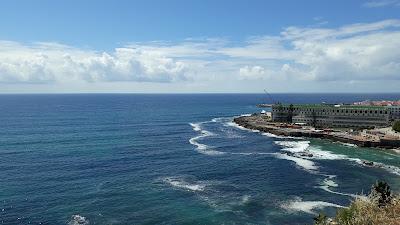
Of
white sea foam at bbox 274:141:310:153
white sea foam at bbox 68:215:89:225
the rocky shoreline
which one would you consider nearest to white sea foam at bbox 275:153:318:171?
white sea foam at bbox 274:141:310:153

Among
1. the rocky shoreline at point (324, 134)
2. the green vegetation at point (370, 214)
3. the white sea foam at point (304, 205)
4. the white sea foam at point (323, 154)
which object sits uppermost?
the green vegetation at point (370, 214)

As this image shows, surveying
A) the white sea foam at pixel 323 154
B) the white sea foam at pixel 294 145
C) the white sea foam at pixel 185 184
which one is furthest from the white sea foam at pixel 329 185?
the white sea foam at pixel 294 145

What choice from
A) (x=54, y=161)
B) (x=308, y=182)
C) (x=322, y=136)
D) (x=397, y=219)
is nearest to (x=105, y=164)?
(x=54, y=161)

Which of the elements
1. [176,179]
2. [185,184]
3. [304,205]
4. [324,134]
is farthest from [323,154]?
[185,184]

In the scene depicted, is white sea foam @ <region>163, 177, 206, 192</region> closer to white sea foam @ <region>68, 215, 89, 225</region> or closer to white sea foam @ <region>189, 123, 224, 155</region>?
white sea foam @ <region>68, 215, 89, 225</region>

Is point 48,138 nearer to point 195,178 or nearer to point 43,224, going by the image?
point 195,178

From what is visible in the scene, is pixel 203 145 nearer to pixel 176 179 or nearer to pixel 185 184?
pixel 176 179

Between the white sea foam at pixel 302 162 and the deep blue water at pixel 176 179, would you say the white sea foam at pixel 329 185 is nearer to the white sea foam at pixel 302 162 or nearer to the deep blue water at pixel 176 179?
the deep blue water at pixel 176 179
